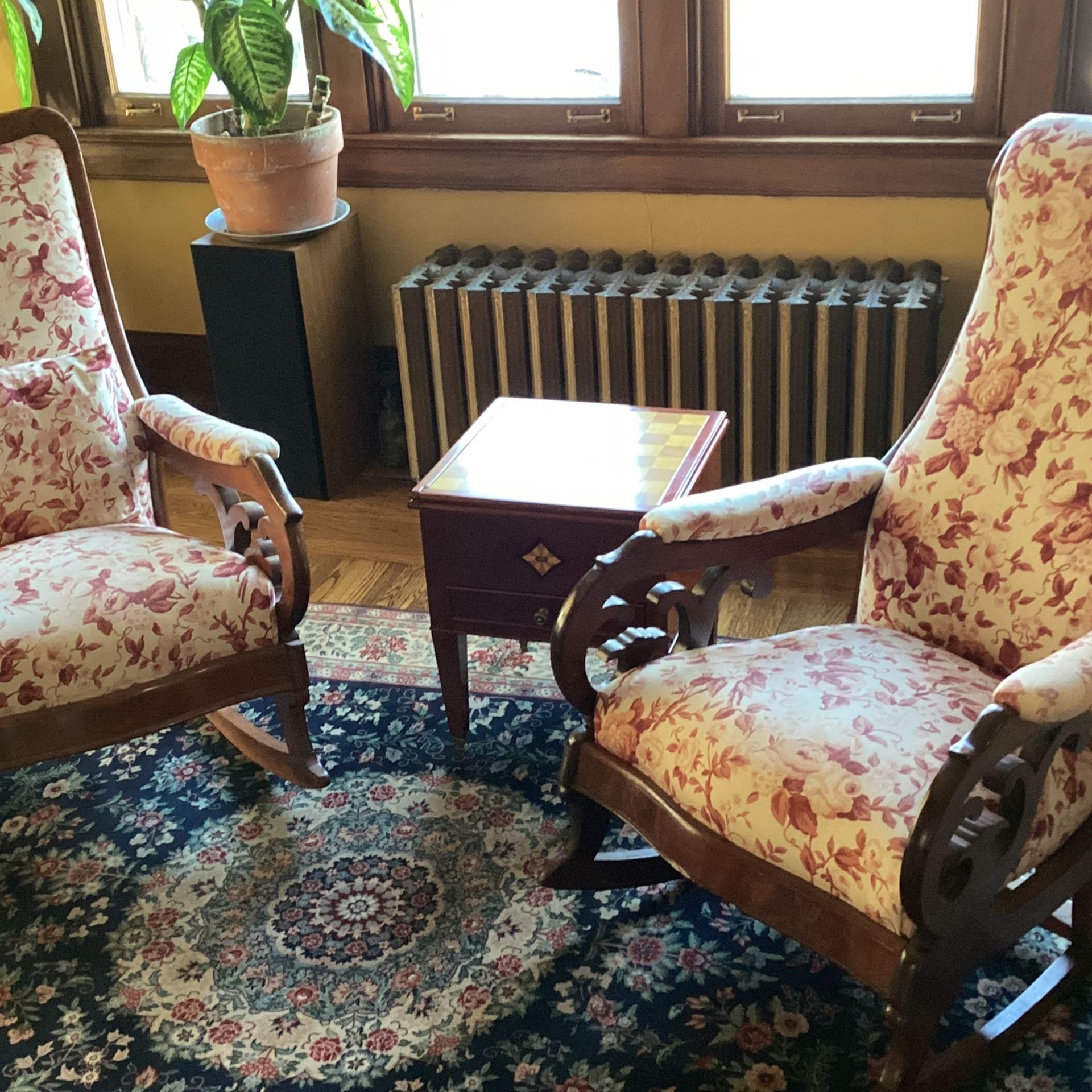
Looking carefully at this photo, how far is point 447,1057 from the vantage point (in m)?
1.72

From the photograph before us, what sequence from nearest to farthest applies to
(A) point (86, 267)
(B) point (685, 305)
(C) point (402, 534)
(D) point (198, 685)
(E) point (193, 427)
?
(D) point (198, 685)
(E) point (193, 427)
(A) point (86, 267)
(B) point (685, 305)
(C) point (402, 534)

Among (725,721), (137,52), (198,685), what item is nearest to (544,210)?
(137,52)

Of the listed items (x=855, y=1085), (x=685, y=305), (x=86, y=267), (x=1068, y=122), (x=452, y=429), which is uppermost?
(x=1068, y=122)

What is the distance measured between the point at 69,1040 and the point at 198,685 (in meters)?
0.49

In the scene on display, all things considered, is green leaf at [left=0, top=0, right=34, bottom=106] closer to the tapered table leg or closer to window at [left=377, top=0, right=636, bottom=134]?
window at [left=377, top=0, right=636, bottom=134]

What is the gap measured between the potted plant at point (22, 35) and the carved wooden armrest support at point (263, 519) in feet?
4.06

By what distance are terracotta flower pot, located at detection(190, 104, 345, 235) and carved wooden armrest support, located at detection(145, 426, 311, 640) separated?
2.75 feet

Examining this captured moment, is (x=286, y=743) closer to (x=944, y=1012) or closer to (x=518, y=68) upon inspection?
(x=944, y=1012)

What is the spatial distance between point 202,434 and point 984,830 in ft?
4.21

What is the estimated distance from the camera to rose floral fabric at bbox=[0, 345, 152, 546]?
2.18m

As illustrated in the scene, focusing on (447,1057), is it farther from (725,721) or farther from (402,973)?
(725,721)

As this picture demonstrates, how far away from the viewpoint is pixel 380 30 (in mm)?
2746

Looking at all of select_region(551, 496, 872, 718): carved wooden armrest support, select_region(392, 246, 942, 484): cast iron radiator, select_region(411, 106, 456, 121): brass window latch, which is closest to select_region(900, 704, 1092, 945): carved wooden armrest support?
select_region(551, 496, 872, 718): carved wooden armrest support

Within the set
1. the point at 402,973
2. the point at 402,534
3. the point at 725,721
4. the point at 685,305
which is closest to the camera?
the point at 725,721
